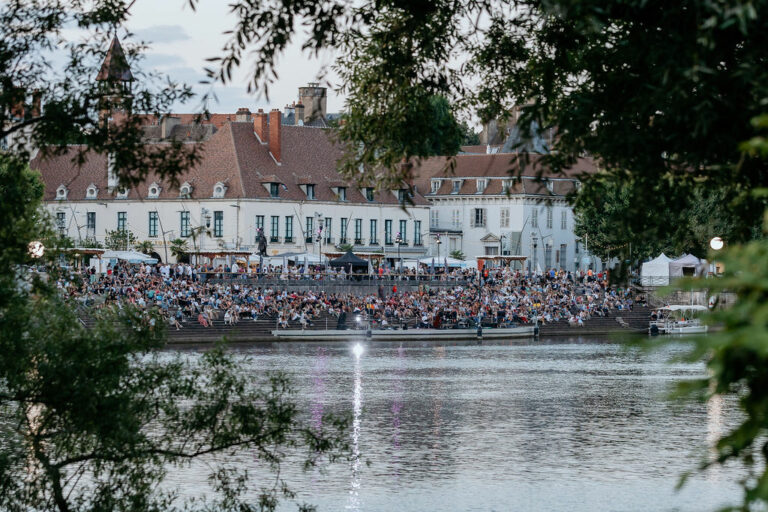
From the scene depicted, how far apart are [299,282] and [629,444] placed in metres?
47.2

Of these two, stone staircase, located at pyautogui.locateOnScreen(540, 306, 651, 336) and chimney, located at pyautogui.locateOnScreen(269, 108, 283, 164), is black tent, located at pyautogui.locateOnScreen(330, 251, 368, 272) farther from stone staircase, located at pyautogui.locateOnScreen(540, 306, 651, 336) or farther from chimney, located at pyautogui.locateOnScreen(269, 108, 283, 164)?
stone staircase, located at pyautogui.locateOnScreen(540, 306, 651, 336)

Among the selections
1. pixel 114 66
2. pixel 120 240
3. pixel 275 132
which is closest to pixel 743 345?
pixel 114 66

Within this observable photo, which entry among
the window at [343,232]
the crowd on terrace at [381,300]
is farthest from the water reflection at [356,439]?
the window at [343,232]

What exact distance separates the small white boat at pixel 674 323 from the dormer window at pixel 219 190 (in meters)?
36.9

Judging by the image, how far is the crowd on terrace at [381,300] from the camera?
70.4m

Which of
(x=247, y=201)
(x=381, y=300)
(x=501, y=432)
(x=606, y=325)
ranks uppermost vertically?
(x=247, y=201)

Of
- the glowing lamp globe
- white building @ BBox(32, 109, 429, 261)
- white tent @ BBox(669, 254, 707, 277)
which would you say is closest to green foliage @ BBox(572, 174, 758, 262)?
the glowing lamp globe

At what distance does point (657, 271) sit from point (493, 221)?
29097 mm

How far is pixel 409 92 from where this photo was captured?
16.8 metres

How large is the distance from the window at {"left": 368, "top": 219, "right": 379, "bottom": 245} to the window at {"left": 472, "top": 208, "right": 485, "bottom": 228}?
12998 mm

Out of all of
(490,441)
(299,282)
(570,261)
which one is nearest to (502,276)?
(299,282)

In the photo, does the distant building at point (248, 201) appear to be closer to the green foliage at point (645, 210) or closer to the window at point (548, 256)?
the window at point (548, 256)

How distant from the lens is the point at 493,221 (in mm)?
119500

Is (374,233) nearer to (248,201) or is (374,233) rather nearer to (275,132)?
(275,132)
